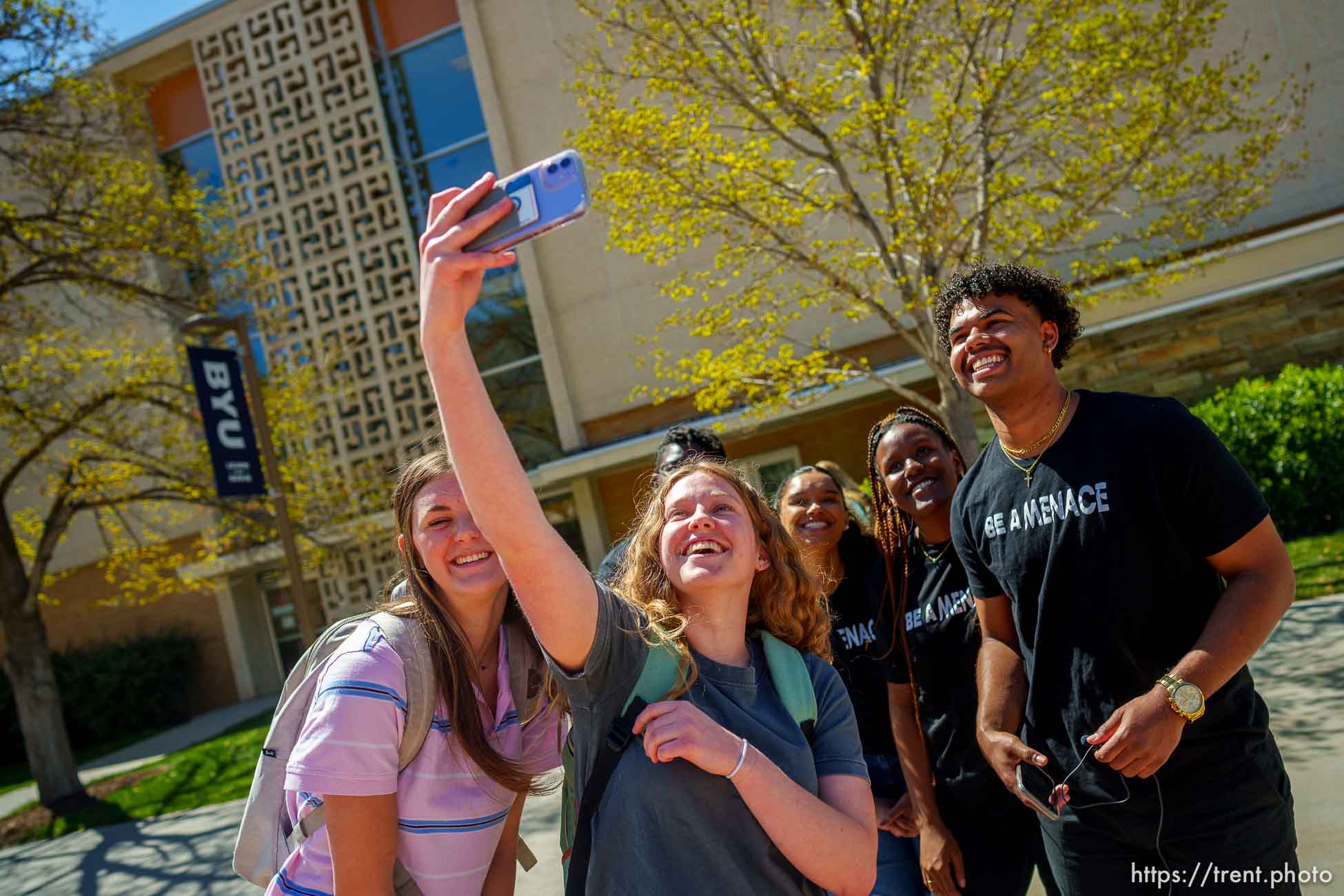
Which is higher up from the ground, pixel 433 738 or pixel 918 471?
pixel 918 471

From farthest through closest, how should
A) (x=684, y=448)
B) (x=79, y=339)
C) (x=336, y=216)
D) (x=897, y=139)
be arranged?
(x=336, y=216) → (x=79, y=339) → (x=897, y=139) → (x=684, y=448)

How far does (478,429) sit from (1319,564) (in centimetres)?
898

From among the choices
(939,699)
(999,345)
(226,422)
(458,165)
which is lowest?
(939,699)

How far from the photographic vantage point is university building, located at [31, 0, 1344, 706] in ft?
51.6

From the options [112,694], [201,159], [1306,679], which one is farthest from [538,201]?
[201,159]

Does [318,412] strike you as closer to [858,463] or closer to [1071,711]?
[858,463]

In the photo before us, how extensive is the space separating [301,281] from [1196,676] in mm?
17284

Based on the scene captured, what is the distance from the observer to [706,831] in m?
1.62

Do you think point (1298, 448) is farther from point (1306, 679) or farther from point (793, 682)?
point (793, 682)

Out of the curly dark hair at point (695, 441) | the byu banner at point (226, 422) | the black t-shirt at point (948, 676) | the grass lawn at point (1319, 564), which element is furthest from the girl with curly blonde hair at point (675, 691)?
the byu banner at point (226, 422)

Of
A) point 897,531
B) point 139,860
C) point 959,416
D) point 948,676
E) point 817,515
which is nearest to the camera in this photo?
Result: point 948,676

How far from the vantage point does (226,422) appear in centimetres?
993

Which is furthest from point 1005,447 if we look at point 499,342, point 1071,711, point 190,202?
point 499,342

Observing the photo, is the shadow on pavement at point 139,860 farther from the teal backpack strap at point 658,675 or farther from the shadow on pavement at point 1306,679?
the shadow on pavement at point 1306,679
